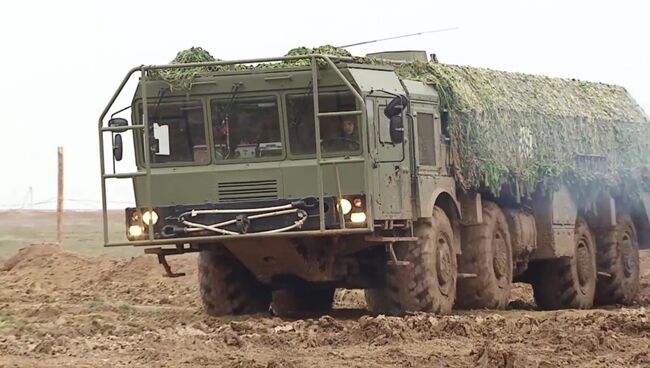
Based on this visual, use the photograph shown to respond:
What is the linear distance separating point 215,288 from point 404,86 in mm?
3334

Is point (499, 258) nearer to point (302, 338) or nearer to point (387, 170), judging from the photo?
point (387, 170)

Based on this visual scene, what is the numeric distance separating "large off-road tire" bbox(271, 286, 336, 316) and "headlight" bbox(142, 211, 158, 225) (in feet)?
11.0

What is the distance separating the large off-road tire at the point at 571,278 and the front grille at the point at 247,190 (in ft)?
23.4

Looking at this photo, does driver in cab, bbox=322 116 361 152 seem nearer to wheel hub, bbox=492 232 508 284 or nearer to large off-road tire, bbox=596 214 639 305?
wheel hub, bbox=492 232 508 284

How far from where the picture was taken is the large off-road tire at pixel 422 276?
1847cm

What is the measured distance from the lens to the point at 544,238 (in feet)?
75.5

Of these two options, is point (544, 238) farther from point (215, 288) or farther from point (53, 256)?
point (53, 256)

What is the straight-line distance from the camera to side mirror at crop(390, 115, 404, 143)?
17875mm

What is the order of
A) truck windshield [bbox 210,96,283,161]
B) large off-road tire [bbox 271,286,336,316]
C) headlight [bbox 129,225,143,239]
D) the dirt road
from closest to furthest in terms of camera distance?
the dirt road < headlight [bbox 129,225,143,239] < truck windshield [bbox 210,96,283,161] < large off-road tire [bbox 271,286,336,316]

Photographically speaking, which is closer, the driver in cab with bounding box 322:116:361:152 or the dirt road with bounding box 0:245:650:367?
the dirt road with bounding box 0:245:650:367

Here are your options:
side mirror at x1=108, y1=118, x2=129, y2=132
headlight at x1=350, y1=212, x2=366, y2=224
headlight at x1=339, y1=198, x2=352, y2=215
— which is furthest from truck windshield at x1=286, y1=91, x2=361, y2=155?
side mirror at x1=108, y1=118, x2=129, y2=132

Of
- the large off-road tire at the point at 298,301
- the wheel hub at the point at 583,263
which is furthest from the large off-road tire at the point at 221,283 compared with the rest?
the wheel hub at the point at 583,263

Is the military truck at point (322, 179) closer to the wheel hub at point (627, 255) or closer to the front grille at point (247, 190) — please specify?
the front grille at point (247, 190)

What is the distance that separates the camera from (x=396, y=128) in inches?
703
